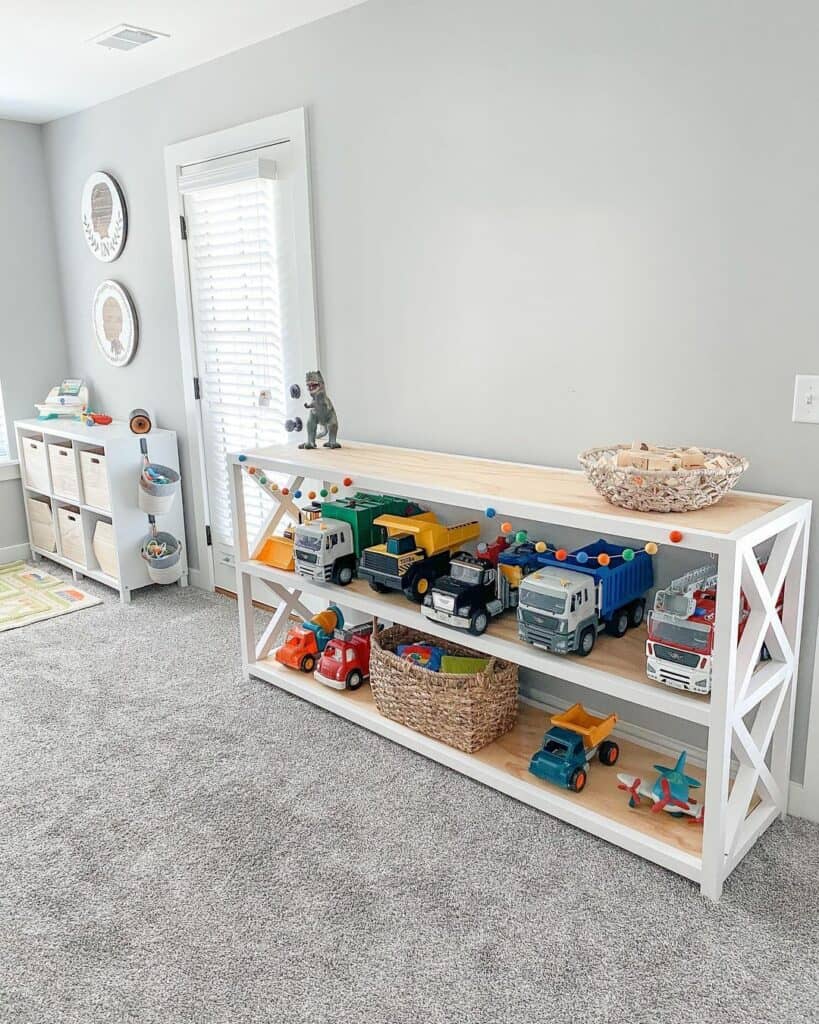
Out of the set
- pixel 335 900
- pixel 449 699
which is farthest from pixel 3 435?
pixel 335 900

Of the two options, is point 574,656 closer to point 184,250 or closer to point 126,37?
point 184,250

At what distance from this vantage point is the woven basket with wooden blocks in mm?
1831

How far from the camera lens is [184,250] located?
3.61 meters

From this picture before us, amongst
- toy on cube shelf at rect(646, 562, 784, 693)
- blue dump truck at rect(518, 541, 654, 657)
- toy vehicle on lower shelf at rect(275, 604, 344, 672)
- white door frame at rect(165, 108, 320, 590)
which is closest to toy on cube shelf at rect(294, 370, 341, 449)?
white door frame at rect(165, 108, 320, 590)

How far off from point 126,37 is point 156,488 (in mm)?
1780

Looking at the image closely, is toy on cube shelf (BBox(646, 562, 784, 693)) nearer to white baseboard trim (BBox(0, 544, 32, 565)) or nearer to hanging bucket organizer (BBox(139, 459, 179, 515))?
hanging bucket organizer (BBox(139, 459, 179, 515))

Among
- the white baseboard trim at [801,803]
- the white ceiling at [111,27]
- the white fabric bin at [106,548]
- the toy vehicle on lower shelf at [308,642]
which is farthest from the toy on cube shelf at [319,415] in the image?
the white baseboard trim at [801,803]

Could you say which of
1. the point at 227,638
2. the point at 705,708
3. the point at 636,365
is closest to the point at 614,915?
the point at 705,708

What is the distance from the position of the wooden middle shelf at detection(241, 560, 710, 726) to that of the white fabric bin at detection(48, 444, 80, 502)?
1890 millimetres

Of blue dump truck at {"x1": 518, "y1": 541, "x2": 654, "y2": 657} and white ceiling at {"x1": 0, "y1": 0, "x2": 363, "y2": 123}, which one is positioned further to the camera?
white ceiling at {"x1": 0, "y1": 0, "x2": 363, "y2": 123}

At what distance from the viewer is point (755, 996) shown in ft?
5.22

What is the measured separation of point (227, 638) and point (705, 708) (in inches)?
84.2

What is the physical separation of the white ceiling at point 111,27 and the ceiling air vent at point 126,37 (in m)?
0.03

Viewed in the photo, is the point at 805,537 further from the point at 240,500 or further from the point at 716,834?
the point at 240,500
